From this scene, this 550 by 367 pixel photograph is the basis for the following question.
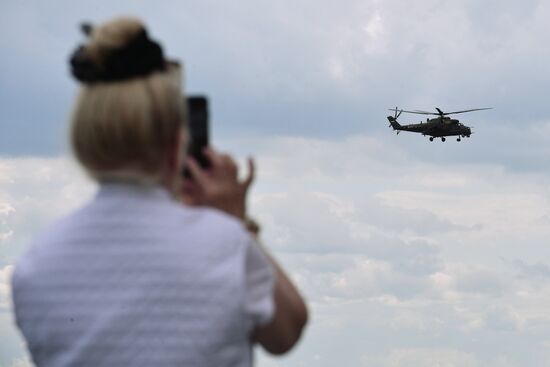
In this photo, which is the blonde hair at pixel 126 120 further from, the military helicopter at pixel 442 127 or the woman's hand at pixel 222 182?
the military helicopter at pixel 442 127

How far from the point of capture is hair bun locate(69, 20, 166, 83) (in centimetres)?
318

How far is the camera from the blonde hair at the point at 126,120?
3.08 meters

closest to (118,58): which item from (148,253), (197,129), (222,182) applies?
(197,129)

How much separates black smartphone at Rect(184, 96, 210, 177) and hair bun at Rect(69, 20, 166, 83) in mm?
315

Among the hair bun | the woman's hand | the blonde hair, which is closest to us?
the blonde hair

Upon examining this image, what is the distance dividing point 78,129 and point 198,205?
634 mm

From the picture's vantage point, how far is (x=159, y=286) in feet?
10.5

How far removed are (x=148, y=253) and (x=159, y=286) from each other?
0.14 metres

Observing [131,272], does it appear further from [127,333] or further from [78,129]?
[78,129]

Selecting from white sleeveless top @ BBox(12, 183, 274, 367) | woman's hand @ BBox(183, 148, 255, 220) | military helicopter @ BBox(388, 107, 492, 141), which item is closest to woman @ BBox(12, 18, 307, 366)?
white sleeveless top @ BBox(12, 183, 274, 367)

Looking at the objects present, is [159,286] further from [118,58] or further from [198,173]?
[118,58]

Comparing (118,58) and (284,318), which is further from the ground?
(118,58)

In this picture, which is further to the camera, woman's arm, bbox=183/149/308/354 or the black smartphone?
the black smartphone

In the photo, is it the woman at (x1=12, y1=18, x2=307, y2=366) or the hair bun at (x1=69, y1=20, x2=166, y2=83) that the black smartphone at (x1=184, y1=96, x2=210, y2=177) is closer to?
the woman at (x1=12, y1=18, x2=307, y2=366)
